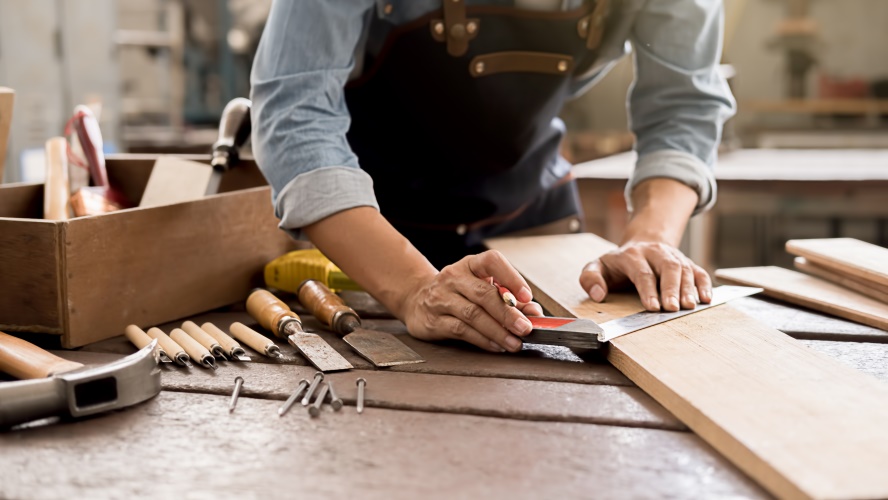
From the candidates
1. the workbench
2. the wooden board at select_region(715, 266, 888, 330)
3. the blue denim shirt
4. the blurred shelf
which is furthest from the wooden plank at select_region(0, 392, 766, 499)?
the blurred shelf

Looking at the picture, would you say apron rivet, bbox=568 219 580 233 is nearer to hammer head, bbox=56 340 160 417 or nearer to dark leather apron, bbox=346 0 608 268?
dark leather apron, bbox=346 0 608 268

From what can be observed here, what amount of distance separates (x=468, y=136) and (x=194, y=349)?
0.73 metres

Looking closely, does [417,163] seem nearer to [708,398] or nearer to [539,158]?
[539,158]

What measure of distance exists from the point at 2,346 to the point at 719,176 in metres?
2.35

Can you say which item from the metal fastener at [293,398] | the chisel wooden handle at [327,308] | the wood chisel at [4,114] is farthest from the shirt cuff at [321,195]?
the wood chisel at [4,114]

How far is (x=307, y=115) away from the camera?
50.2 inches

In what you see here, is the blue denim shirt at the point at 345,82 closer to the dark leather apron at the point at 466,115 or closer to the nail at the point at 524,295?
the dark leather apron at the point at 466,115

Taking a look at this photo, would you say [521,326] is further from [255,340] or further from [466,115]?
[466,115]

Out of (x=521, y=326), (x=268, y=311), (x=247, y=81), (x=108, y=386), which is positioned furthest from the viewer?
(x=247, y=81)

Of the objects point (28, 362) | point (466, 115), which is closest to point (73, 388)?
point (28, 362)

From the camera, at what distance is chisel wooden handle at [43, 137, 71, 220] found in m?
1.43

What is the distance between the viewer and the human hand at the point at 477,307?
1.09 m

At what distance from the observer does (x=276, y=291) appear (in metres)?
1.47

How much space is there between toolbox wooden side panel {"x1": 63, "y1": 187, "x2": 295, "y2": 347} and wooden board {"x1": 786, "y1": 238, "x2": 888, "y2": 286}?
948mm
